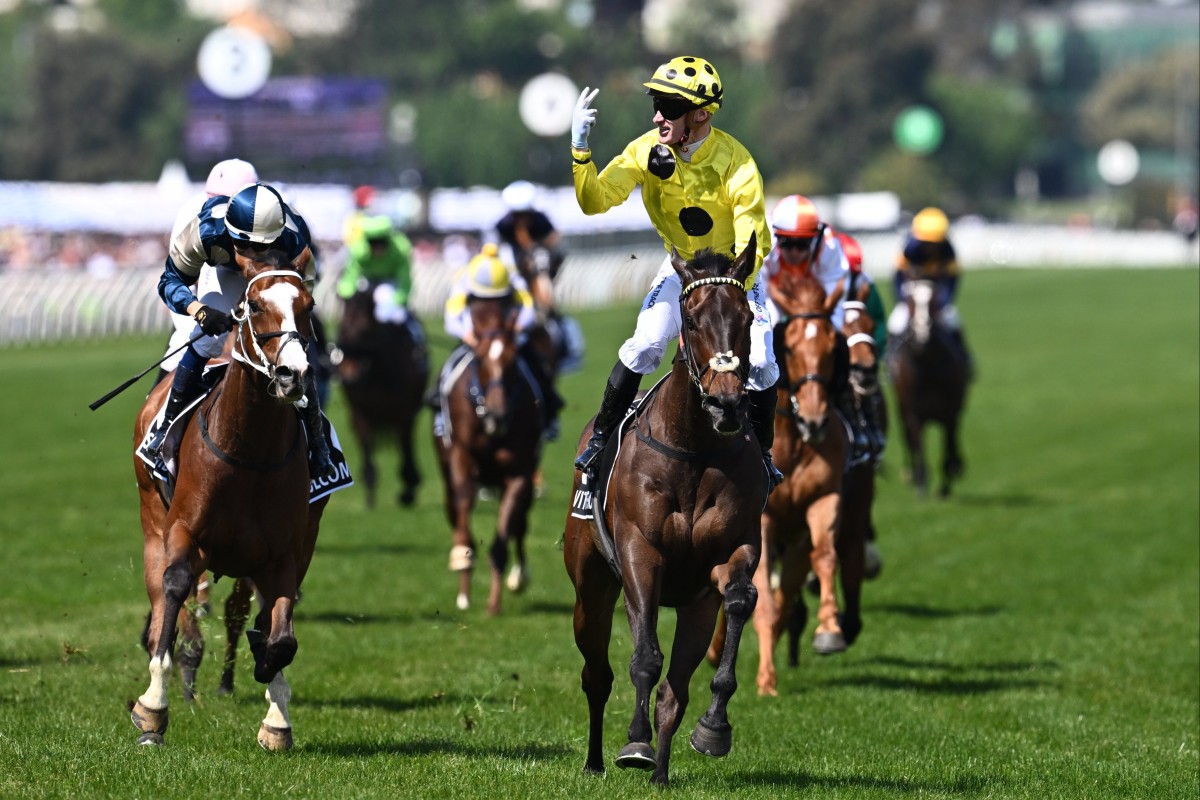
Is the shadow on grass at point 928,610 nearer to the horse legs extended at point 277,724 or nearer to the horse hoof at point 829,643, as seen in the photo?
the horse hoof at point 829,643

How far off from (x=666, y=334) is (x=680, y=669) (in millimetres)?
1340

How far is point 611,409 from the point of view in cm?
828

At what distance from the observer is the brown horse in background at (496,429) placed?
13617mm

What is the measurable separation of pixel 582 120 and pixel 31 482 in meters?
14.1

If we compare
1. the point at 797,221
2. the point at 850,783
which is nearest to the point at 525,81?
the point at 797,221

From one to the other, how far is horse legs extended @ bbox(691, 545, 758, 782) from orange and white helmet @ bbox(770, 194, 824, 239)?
3.36 meters

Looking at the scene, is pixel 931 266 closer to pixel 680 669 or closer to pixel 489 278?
pixel 489 278

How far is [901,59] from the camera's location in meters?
94.9

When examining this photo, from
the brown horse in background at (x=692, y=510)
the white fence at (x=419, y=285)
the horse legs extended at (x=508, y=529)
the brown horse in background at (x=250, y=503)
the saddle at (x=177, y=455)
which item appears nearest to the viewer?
the brown horse in background at (x=692, y=510)

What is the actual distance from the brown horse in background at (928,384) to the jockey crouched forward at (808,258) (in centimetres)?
957

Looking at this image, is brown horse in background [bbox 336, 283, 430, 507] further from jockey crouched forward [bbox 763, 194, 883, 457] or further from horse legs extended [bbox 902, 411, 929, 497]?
jockey crouched forward [bbox 763, 194, 883, 457]

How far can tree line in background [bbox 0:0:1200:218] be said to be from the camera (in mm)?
79250

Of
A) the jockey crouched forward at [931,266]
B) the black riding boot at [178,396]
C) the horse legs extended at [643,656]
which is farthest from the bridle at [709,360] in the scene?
the jockey crouched forward at [931,266]

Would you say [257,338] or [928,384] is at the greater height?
[257,338]
